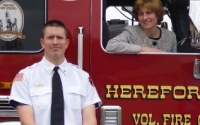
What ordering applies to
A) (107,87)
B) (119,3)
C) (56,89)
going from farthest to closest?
1. (119,3)
2. (107,87)
3. (56,89)

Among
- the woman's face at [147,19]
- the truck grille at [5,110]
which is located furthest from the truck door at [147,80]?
the truck grille at [5,110]

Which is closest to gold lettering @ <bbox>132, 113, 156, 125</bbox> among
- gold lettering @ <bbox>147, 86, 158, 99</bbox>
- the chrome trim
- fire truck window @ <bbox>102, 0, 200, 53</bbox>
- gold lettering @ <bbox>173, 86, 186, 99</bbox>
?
gold lettering @ <bbox>147, 86, 158, 99</bbox>

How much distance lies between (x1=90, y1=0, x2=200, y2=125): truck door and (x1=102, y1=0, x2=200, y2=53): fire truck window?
134 mm

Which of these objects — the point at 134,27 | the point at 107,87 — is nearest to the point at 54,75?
the point at 107,87

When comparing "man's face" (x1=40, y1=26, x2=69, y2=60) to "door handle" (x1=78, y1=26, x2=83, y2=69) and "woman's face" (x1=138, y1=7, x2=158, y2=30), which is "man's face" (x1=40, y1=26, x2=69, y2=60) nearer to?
"door handle" (x1=78, y1=26, x2=83, y2=69)

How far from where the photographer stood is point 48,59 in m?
2.78

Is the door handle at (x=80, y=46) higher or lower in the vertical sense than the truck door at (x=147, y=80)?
higher

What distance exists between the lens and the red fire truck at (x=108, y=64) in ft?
11.3

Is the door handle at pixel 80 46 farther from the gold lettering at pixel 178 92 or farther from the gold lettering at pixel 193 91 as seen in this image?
the gold lettering at pixel 193 91

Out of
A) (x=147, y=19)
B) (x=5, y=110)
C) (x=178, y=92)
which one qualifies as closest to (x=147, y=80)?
(x=178, y=92)

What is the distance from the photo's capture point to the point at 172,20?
3688mm

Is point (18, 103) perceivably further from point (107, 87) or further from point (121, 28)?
point (121, 28)

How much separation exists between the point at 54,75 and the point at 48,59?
106 mm

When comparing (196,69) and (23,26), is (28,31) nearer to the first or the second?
(23,26)
